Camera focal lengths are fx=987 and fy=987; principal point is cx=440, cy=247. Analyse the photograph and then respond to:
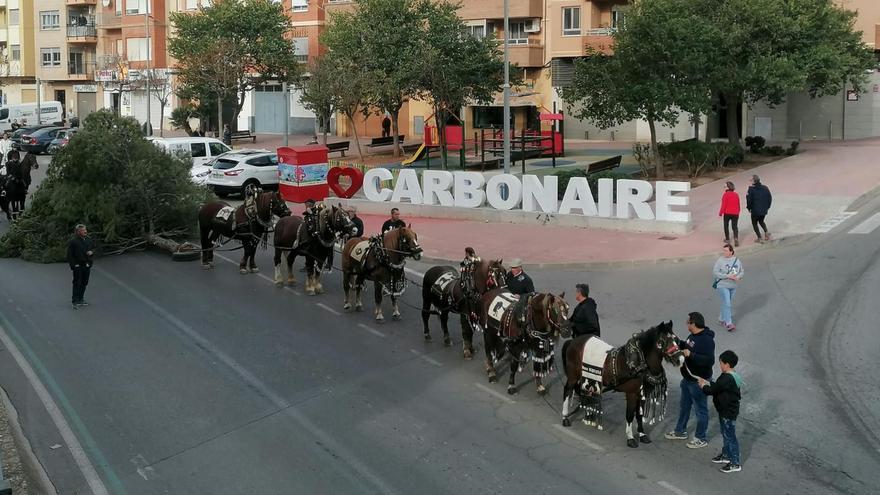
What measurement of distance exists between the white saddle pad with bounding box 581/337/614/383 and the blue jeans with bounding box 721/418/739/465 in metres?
1.42

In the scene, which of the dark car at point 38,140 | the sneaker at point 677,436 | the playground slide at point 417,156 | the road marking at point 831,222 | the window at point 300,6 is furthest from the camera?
the window at point 300,6

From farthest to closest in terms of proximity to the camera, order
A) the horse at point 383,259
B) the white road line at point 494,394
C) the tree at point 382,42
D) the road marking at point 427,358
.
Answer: the tree at point 382,42, the horse at point 383,259, the road marking at point 427,358, the white road line at point 494,394

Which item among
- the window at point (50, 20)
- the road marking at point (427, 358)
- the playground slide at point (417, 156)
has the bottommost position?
the road marking at point (427, 358)

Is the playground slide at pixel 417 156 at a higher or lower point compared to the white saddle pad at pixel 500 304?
higher

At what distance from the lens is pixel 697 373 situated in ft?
34.8

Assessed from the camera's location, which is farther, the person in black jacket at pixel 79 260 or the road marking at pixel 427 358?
the person in black jacket at pixel 79 260

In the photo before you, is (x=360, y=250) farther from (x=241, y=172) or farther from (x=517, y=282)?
(x=241, y=172)

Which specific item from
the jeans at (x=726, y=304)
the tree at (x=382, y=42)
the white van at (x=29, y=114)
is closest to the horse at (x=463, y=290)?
the jeans at (x=726, y=304)

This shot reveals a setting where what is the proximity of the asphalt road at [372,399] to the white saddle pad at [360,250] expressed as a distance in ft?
3.41

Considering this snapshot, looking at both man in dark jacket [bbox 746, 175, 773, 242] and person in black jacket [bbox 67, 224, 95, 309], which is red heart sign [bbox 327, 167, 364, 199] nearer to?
man in dark jacket [bbox 746, 175, 773, 242]

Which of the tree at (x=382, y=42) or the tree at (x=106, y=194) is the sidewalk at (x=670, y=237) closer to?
the tree at (x=106, y=194)

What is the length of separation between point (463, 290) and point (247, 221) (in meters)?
8.01

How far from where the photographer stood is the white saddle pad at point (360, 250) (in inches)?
645

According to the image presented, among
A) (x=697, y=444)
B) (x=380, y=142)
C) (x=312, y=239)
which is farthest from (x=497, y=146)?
(x=697, y=444)
